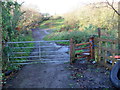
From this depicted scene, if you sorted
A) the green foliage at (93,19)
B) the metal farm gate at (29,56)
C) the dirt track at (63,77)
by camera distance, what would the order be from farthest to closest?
the green foliage at (93,19) < the metal farm gate at (29,56) < the dirt track at (63,77)

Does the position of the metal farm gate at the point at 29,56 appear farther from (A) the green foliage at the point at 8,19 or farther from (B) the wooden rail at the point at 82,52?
(A) the green foliage at the point at 8,19

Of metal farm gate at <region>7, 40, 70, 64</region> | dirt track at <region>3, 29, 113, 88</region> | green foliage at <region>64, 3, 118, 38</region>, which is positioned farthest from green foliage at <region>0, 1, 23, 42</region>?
green foliage at <region>64, 3, 118, 38</region>

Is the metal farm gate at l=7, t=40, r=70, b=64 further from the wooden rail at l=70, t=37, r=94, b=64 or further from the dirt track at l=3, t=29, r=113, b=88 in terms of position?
the dirt track at l=3, t=29, r=113, b=88

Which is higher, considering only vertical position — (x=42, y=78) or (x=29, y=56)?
(x=29, y=56)

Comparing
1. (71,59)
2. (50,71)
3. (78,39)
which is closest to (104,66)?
(71,59)

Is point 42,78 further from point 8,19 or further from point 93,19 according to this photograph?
point 93,19

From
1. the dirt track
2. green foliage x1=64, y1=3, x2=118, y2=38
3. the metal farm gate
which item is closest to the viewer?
the dirt track

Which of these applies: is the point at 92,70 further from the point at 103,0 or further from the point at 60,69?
the point at 103,0

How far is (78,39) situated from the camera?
12250mm

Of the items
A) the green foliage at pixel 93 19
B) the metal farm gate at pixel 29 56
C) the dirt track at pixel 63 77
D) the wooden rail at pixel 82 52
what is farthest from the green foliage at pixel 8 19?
the green foliage at pixel 93 19

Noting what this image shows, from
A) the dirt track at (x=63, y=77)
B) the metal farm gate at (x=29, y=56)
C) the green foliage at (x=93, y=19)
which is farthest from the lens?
the green foliage at (x=93, y=19)

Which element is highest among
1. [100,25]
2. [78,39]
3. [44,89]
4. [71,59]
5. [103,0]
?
[103,0]

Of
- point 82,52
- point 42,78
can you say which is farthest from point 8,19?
point 82,52

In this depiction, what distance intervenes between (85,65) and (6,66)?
11.6 ft
